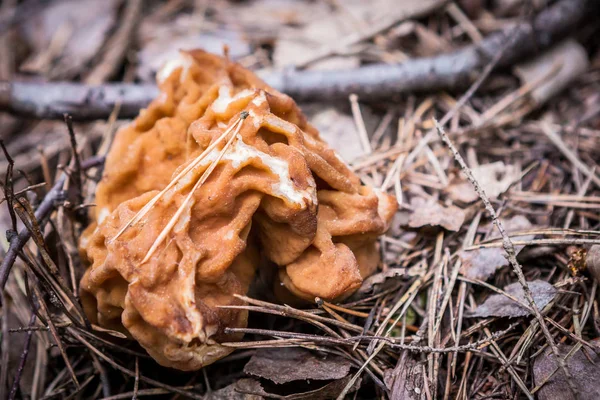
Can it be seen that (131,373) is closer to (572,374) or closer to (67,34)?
(572,374)

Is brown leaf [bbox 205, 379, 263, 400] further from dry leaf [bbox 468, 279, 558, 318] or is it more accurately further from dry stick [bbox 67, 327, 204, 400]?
dry leaf [bbox 468, 279, 558, 318]

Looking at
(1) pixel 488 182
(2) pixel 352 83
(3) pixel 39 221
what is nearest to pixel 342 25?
(2) pixel 352 83

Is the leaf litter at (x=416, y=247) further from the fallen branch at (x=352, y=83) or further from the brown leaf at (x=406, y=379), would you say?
the fallen branch at (x=352, y=83)

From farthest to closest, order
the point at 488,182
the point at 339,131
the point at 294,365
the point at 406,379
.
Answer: the point at 339,131, the point at 488,182, the point at 294,365, the point at 406,379

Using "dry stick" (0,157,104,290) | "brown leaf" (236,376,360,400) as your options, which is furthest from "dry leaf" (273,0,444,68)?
"brown leaf" (236,376,360,400)

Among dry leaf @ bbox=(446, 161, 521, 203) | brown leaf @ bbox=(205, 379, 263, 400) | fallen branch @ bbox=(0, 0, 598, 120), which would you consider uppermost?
fallen branch @ bbox=(0, 0, 598, 120)
